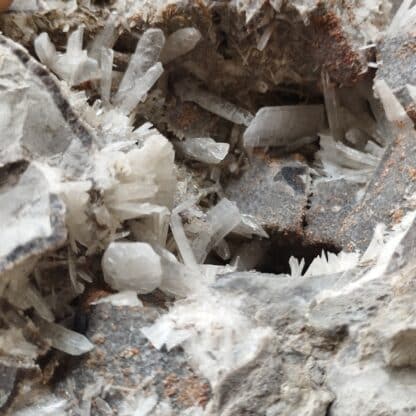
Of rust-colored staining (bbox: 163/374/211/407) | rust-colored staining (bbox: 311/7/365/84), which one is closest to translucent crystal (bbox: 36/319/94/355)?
rust-colored staining (bbox: 163/374/211/407)

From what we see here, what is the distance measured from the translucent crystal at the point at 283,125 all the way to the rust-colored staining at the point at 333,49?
0.10 metres

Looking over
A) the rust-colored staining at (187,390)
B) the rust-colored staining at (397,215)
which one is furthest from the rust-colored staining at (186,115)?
the rust-colored staining at (187,390)

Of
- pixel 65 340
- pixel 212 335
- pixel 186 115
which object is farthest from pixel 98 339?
pixel 186 115

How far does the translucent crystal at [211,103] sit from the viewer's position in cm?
126

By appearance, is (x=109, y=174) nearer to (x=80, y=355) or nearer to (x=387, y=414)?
(x=80, y=355)

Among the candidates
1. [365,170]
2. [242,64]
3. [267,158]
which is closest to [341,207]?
[365,170]

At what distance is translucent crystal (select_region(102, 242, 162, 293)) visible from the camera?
32.9 inches

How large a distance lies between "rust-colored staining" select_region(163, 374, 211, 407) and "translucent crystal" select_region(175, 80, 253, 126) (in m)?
0.59

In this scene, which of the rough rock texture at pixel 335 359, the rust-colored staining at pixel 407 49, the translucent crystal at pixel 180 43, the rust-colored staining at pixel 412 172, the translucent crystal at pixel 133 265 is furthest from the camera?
the translucent crystal at pixel 180 43

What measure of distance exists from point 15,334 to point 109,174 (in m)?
0.22

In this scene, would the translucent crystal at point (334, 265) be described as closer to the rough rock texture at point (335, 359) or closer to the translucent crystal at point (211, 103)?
the rough rock texture at point (335, 359)

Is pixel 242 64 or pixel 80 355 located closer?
pixel 80 355

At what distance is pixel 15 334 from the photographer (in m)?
0.79

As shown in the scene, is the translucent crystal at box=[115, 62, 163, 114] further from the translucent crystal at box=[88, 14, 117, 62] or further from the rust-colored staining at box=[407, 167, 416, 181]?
the rust-colored staining at box=[407, 167, 416, 181]
